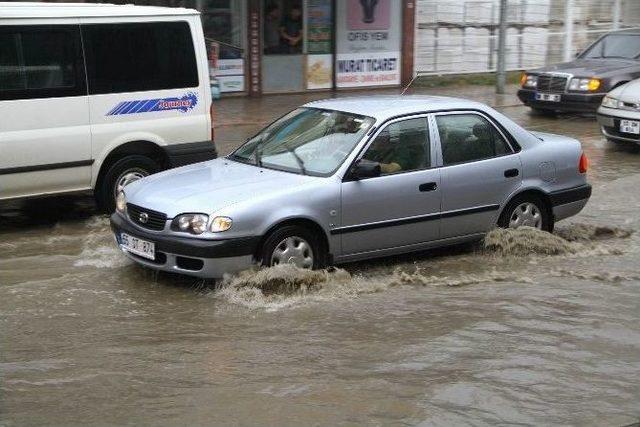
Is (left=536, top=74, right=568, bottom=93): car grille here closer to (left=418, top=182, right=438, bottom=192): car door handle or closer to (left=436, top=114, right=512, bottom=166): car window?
(left=436, top=114, right=512, bottom=166): car window

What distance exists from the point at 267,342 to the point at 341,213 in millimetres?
1492

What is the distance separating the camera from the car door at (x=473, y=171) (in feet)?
26.5

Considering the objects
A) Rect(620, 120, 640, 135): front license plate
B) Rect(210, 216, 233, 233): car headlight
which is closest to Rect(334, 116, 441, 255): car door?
Rect(210, 216, 233, 233): car headlight

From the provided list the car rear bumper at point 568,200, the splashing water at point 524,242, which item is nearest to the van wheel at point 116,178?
the splashing water at point 524,242

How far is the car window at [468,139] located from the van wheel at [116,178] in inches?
130

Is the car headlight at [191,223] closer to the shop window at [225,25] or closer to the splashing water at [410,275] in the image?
the splashing water at [410,275]

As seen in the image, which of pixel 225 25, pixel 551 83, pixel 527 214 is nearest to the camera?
pixel 527 214

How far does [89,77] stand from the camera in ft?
30.4

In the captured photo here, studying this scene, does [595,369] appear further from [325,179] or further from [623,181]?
[623,181]

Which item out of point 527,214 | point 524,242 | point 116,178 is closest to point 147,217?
point 116,178

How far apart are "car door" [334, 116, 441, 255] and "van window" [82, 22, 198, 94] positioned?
9.58 feet

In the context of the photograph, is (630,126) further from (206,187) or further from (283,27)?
(206,187)

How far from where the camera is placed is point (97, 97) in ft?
30.5

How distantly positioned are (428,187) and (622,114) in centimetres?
734
